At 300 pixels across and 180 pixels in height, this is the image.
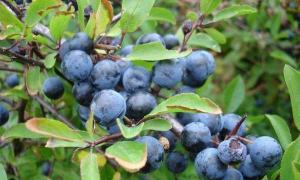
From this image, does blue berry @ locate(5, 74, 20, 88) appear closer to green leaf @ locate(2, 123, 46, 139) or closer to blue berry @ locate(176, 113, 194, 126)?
green leaf @ locate(2, 123, 46, 139)

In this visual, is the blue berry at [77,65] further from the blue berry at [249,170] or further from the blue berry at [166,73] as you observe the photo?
the blue berry at [249,170]

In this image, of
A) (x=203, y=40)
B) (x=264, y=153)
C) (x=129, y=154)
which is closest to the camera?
(x=129, y=154)

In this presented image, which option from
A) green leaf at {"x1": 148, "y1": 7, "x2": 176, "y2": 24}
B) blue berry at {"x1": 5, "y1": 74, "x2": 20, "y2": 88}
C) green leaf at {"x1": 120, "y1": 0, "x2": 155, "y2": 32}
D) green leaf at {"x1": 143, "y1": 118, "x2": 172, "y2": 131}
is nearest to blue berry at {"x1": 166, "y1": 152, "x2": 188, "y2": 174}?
green leaf at {"x1": 143, "y1": 118, "x2": 172, "y2": 131}

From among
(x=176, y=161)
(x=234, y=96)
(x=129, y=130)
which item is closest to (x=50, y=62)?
(x=129, y=130)

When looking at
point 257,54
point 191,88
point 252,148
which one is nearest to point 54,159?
point 191,88

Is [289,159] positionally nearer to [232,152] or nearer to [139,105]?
[232,152]

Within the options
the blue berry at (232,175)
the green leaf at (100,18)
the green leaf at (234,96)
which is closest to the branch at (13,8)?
the green leaf at (100,18)
